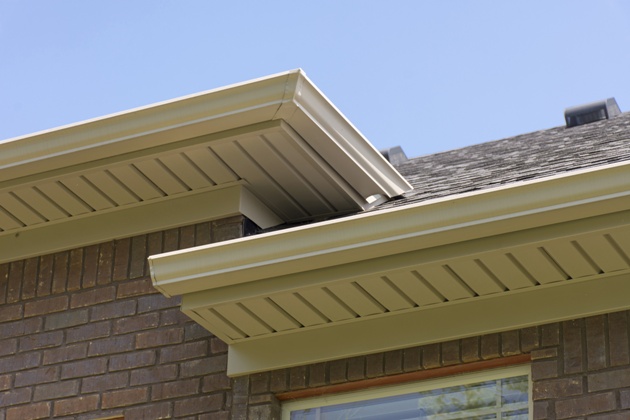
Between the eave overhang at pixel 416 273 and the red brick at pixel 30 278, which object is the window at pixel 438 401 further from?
the red brick at pixel 30 278

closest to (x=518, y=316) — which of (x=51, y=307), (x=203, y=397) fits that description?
(x=203, y=397)

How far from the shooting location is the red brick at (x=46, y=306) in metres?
8.24

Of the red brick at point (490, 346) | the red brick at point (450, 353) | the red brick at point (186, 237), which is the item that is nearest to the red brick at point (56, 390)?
the red brick at point (186, 237)

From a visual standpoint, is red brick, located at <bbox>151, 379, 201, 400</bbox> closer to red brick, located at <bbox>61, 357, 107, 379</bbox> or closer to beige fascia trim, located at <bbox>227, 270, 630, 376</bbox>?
beige fascia trim, located at <bbox>227, 270, 630, 376</bbox>

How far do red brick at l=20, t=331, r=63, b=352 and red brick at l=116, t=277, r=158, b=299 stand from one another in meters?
0.45

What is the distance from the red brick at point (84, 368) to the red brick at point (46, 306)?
16.1 inches

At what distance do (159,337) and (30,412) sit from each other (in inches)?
35.3

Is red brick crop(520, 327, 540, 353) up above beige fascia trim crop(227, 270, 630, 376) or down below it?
below

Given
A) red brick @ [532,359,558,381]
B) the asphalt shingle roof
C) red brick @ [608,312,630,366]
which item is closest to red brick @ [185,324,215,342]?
the asphalt shingle roof

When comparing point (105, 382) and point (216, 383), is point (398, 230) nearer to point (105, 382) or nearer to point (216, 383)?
point (216, 383)

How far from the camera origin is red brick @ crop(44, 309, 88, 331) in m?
8.12

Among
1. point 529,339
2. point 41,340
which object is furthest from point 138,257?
point 529,339

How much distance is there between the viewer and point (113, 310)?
26.4 ft

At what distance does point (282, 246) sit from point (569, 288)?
1435 mm
